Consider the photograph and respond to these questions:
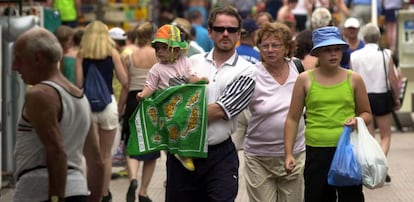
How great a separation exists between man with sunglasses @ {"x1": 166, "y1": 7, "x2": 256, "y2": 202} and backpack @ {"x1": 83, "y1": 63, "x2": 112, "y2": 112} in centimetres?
370

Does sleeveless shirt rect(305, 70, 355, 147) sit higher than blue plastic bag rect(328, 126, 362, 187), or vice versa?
sleeveless shirt rect(305, 70, 355, 147)

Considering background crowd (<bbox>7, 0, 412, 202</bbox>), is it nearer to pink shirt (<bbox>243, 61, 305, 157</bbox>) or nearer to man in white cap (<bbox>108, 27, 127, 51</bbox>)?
pink shirt (<bbox>243, 61, 305, 157</bbox>)

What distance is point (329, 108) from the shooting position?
25.6 feet

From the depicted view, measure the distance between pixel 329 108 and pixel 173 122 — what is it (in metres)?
1.19

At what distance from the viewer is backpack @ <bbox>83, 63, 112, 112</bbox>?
11133 mm

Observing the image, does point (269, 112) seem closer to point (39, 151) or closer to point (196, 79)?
point (196, 79)

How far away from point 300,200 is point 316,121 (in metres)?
0.75

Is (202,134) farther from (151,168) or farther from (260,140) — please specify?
(151,168)

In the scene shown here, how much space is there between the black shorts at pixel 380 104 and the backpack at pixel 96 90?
123 inches

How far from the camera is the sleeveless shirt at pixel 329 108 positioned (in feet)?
25.5

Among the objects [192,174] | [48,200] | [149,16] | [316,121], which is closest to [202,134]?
[192,174]

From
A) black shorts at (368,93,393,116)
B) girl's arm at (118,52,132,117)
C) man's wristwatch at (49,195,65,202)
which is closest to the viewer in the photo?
man's wristwatch at (49,195,65,202)

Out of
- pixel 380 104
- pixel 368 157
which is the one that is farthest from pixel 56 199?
pixel 380 104

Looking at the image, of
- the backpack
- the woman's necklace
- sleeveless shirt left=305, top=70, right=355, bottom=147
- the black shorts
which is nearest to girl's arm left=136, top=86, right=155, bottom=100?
the woman's necklace
